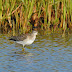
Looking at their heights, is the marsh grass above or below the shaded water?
above

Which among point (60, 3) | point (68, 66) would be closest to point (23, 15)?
point (60, 3)

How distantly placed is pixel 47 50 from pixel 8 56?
1.83m

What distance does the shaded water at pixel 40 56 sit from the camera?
26.9 ft

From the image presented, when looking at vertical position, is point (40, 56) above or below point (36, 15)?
below

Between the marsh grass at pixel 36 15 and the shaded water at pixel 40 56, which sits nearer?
the shaded water at pixel 40 56

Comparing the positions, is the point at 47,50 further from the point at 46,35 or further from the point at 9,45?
the point at 46,35

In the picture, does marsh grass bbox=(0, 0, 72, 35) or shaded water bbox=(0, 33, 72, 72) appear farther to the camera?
marsh grass bbox=(0, 0, 72, 35)

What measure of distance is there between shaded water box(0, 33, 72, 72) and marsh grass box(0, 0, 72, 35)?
1573 millimetres

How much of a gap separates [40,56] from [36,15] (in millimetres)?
6444

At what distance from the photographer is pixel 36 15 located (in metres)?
16.0

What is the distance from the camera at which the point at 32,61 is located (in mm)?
9086

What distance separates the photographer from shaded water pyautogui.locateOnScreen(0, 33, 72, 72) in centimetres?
821

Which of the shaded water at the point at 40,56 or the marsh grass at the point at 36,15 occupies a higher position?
the marsh grass at the point at 36,15

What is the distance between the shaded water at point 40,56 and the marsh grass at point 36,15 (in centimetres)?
157
